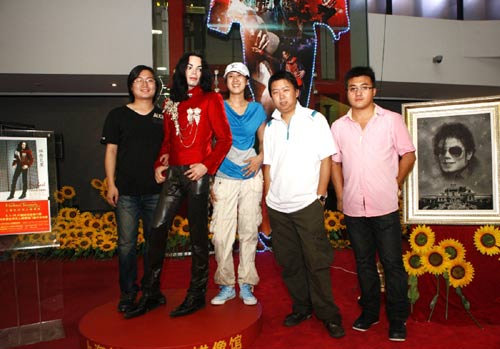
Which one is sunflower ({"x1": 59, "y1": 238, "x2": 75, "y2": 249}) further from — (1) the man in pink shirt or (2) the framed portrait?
(2) the framed portrait

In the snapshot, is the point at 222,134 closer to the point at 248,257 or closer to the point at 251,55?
the point at 248,257

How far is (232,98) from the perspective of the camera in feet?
9.66

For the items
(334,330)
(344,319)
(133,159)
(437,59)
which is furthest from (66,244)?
(437,59)

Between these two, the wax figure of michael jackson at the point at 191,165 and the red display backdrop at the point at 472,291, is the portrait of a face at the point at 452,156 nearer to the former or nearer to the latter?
the red display backdrop at the point at 472,291

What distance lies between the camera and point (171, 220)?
9.02ft

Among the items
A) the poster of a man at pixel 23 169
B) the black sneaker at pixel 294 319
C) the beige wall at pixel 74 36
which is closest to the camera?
the poster of a man at pixel 23 169

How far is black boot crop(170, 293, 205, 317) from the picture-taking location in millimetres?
2672

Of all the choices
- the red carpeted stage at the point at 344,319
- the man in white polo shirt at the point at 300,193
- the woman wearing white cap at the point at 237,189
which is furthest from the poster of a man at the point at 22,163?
the man in white polo shirt at the point at 300,193

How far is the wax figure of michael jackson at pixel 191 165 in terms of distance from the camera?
2695mm

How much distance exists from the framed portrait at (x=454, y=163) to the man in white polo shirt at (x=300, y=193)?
86cm

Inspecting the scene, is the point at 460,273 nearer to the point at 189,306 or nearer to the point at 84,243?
the point at 189,306

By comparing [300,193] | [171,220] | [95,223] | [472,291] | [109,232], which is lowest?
[472,291]

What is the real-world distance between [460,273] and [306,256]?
1.08 metres

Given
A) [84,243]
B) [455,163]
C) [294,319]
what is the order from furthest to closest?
[84,243]
[455,163]
[294,319]
